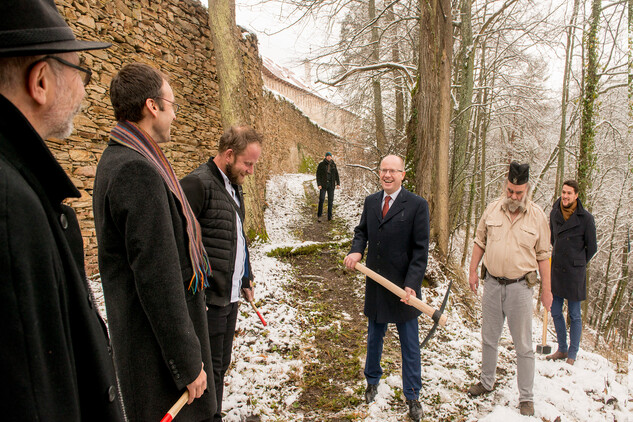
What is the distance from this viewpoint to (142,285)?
136cm

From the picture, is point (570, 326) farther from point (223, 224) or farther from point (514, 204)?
point (223, 224)

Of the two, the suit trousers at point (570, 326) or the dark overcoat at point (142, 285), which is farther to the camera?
the suit trousers at point (570, 326)

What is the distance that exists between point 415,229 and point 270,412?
2.22 metres

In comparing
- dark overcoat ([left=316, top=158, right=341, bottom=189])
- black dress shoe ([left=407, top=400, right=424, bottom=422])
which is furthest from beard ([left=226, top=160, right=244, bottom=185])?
dark overcoat ([left=316, top=158, right=341, bottom=189])

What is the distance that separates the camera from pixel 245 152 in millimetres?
2506

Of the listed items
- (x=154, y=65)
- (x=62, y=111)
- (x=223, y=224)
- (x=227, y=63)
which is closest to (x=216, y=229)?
(x=223, y=224)

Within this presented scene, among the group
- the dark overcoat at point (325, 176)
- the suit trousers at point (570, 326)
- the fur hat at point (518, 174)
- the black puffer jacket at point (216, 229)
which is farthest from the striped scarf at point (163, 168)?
the dark overcoat at point (325, 176)

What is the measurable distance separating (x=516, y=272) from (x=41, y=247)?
358 centimetres

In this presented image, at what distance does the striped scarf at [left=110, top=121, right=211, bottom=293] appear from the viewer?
149 centimetres

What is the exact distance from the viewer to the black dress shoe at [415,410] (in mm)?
2939

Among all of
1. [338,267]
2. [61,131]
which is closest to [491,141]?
[338,267]

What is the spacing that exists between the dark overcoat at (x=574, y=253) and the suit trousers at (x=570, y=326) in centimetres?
12

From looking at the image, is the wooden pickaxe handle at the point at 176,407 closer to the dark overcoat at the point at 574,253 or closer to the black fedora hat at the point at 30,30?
the black fedora hat at the point at 30,30

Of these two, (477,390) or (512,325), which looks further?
(477,390)
